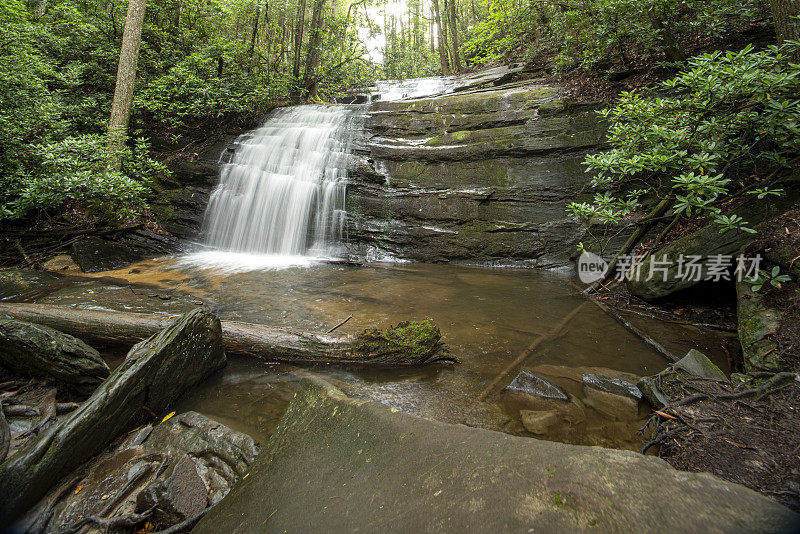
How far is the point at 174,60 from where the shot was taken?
39.5 feet

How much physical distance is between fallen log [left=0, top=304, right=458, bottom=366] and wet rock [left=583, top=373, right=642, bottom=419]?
1365mm

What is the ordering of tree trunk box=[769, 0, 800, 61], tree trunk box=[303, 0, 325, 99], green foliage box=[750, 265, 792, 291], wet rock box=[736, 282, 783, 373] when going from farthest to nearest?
tree trunk box=[303, 0, 325, 99], tree trunk box=[769, 0, 800, 61], green foliage box=[750, 265, 792, 291], wet rock box=[736, 282, 783, 373]

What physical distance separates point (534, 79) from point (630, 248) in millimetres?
7430

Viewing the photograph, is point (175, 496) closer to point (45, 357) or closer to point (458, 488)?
point (458, 488)

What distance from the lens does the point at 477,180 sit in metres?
8.45

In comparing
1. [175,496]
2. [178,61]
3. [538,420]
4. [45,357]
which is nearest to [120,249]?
[45,357]

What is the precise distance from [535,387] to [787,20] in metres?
5.52

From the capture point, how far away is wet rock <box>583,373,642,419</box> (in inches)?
95.6

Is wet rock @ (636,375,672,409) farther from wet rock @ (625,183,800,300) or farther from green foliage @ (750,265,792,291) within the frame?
wet rock @ (625,183,800,300)

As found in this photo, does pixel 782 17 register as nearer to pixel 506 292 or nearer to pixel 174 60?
pixel 506 292

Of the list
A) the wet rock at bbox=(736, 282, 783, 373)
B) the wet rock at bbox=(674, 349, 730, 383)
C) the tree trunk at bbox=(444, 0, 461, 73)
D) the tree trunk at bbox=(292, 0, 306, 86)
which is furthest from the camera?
the tree trunk at bbox=(444, 0, 461, 73)

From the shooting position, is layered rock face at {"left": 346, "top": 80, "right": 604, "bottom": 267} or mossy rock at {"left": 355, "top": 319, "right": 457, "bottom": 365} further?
layered rock face at {"left": 346, "top": 80, "right": 604, "bottom": 267}

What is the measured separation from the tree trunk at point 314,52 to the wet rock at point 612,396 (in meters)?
15.8

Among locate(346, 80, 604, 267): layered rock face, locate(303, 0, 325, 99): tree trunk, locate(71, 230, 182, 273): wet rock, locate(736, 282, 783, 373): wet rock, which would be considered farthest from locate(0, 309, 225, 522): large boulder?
locate(303, 0, 325, 99): tree trunk
